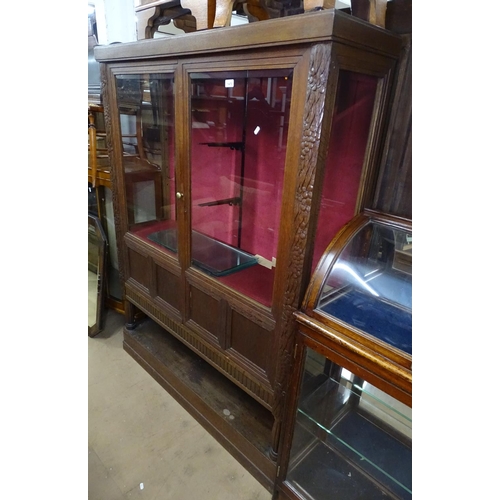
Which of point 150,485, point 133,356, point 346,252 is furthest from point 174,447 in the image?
point 346,252

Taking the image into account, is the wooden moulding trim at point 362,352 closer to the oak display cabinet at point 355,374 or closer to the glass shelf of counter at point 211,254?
the oak display cabinet at point 355,374

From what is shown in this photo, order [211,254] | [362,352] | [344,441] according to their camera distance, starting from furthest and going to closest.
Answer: [211,254] < [344,441] < [362,352]

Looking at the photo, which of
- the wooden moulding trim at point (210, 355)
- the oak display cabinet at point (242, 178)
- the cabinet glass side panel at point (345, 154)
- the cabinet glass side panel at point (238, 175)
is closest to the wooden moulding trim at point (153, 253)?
the oak display cabinet at point (242, 178)

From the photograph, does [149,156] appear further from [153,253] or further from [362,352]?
[362,352]

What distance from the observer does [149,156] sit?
1.95 metres

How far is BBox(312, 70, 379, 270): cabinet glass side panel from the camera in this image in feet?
3.39

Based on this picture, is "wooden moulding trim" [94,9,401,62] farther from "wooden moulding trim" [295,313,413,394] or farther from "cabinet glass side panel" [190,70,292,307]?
"wooden moulding trim" [295,313,413,394]

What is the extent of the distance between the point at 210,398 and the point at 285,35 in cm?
162

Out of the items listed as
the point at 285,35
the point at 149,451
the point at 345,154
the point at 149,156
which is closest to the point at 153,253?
the point at 149,156

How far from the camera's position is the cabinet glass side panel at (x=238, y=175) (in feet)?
4.44

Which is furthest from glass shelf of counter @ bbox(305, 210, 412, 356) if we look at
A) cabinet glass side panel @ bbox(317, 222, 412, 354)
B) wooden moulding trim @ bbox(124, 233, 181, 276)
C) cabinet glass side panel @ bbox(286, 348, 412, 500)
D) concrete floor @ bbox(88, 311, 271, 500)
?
concrete floor @ bbox(88, 311, 271, 500)

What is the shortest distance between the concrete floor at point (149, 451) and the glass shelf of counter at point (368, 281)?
97 cm
